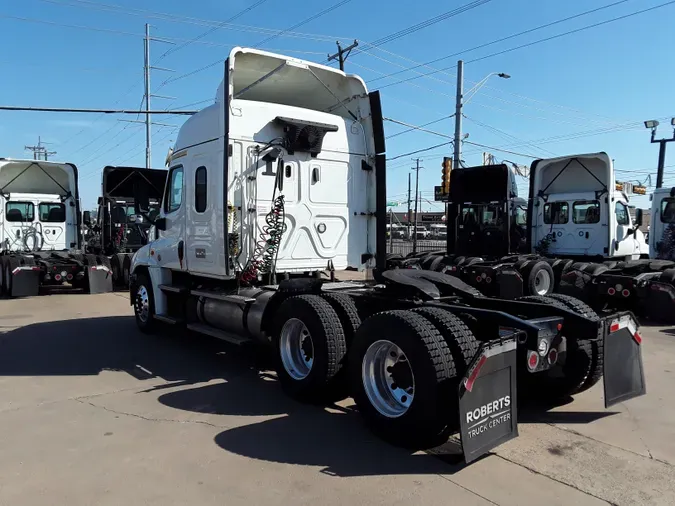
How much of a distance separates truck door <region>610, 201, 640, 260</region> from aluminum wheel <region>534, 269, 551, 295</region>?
2.54 metres

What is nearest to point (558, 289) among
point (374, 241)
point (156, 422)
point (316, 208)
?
point (374, 241)

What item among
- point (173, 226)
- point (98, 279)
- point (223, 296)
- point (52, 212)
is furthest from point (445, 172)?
point (223, 296)

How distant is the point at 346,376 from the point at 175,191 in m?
4.57

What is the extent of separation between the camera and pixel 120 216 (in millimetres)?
18297

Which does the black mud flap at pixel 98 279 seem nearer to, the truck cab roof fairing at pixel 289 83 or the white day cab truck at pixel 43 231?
the white day cab truck at pixel 43 231

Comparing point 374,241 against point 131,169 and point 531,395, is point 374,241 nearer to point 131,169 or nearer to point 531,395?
point 531,395

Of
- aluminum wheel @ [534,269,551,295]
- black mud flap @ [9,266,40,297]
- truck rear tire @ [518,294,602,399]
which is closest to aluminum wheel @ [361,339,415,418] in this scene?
truck rear tire @ [518,294,602,399]

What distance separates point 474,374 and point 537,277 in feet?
30.6

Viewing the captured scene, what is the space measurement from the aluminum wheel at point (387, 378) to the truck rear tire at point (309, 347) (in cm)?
63

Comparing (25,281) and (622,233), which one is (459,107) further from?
(25,281)

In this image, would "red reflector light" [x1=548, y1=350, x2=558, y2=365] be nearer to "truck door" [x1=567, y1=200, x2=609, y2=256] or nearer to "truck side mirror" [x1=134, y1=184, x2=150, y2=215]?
"truck side mirror" [x1=134, y1=184, x2=150, y2=215]

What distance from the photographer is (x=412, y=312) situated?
4.56 meters

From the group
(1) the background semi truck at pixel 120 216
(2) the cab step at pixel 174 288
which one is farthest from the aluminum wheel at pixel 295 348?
(1) the background semi truck at pixel 120 216

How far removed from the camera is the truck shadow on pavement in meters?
4.22
